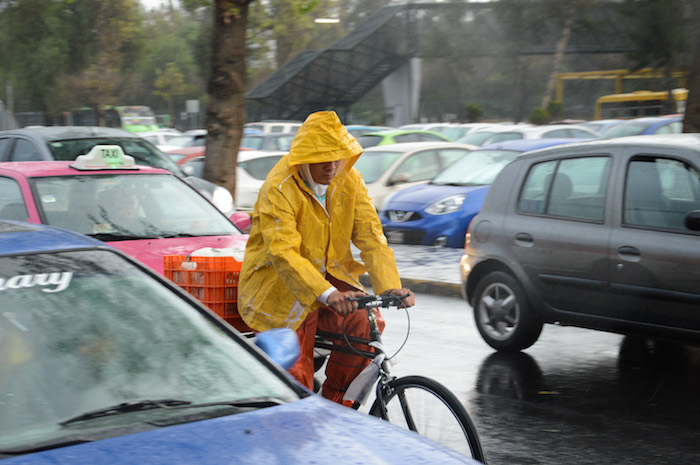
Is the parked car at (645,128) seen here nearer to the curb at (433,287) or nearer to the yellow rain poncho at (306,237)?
the curb at (433,287)

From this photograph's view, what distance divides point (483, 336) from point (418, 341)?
0.55 meters

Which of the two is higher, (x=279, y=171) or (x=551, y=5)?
(x=551, y=5)

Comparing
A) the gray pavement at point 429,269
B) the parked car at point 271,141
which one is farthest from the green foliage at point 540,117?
the gray pavement at point 429,269

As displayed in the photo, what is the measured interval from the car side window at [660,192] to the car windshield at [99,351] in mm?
4126

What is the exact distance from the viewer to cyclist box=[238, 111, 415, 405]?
4.27 meters

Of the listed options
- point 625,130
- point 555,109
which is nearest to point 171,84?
point 555,109

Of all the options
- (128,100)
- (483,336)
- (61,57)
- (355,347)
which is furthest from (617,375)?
(128,100)

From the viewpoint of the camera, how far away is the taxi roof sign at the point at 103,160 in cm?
712

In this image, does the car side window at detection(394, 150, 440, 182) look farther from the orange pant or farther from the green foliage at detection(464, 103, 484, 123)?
the green foliage at detection(464, 103, 484, 123)

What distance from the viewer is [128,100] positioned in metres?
85.8

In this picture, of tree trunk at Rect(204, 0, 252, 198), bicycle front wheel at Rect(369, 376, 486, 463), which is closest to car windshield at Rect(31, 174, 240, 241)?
bicycle front wheel at Rect(369, 376, 486, 463)

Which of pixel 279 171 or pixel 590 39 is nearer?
pixel 279 171

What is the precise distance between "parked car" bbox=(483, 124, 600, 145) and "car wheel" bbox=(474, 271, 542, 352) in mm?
13663

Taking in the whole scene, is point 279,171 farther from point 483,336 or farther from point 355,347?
point 483,336
